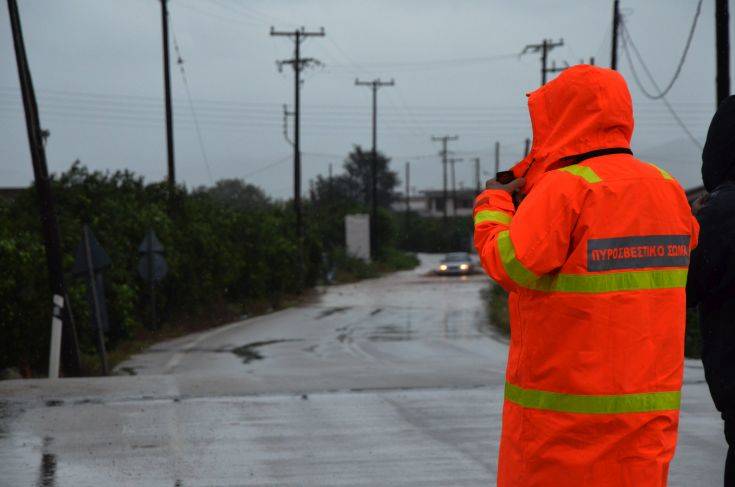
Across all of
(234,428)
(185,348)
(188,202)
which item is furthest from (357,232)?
(234,428)

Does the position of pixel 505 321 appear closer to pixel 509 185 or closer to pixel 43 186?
pixel 43 186

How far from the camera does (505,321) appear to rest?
29.3 m

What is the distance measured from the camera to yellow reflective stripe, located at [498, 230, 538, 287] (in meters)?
A: 3.31

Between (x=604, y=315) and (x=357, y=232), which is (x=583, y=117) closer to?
(x=604, y=315)

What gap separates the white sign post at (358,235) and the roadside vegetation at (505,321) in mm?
30988

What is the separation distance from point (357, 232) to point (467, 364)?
201 ft

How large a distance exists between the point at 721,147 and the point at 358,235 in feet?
236

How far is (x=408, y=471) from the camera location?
23.1 ft

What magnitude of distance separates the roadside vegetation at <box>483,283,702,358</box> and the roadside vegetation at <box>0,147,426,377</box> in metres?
7.23

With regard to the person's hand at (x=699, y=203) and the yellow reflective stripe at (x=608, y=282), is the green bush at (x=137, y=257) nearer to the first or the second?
the person's hand at (x=699, y=203)

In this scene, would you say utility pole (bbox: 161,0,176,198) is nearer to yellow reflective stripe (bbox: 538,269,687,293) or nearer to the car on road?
the car on road

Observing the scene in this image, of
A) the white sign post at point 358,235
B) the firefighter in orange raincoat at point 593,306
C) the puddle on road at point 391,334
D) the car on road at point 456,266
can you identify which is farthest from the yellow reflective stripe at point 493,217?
the white sign post at point 358,235

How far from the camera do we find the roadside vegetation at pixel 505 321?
2112 centimetres

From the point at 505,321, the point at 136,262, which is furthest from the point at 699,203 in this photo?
the point at 505,321
